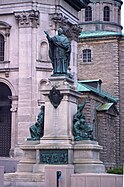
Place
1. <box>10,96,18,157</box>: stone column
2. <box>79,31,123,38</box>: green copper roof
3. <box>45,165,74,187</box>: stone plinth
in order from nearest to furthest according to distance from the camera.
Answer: <box>45,165,74,187</box>: stone plinth → <box>10,96,18,157</box>: stone column → <box>79,31,123,38</box>: green copper roof

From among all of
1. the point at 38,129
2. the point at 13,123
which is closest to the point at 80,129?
the point at 38,129

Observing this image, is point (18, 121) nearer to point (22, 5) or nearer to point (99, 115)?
point (22, 5)

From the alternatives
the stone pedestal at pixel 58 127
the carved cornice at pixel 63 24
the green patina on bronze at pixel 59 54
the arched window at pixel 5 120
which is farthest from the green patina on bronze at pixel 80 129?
the carved cornice at pixel 63 24

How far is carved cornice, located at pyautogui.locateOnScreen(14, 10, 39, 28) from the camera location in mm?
43281

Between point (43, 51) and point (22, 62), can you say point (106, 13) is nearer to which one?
point (43, 51)

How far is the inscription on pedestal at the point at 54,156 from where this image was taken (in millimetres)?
24484

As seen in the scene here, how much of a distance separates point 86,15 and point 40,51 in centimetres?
3011

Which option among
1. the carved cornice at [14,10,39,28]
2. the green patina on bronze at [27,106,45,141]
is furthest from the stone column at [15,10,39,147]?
the green patina on bronze at [27,106,45,141]

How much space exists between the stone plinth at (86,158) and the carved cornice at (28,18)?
20.5 meters

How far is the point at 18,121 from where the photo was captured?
42.9m

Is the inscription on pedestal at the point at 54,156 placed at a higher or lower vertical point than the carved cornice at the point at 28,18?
lower

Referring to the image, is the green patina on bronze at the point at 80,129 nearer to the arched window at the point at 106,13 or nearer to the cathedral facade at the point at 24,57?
the cathedral facade at the point at 24,57

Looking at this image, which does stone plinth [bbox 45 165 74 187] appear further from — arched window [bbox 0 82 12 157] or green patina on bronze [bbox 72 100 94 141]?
arched window [bbox 0 82 12 157]

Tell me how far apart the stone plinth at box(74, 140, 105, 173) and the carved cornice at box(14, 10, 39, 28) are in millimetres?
20538
